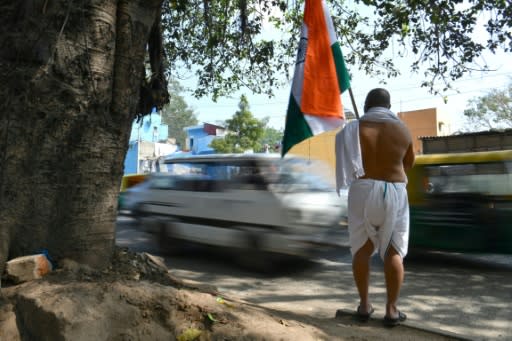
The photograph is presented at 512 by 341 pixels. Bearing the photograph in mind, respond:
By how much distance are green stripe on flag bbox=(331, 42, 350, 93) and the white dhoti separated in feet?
2.82

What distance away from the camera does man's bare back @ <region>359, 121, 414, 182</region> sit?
340cm

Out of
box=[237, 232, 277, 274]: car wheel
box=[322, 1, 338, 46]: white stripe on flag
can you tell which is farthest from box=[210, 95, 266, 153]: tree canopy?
box=[322, 1, 338, 46]: white stripe on flag

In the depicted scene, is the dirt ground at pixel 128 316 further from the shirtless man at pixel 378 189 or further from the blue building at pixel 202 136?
the blue building at pixel 202 136

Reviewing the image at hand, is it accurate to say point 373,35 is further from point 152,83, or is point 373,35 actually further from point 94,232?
point 94,232

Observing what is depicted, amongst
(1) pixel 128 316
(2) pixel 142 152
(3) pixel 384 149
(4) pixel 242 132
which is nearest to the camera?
(1) pixel 128 316

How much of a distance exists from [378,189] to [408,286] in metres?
2.91

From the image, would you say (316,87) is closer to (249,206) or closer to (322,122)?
(322,122)

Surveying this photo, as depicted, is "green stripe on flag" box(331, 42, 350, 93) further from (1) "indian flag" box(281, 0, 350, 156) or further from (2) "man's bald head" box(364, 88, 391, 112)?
(2) "man's bald head" box(364, 88, 391, 112)

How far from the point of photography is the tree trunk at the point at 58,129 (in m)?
3.26

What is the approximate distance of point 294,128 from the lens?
12.1ft

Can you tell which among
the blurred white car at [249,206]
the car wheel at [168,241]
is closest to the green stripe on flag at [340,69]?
the blurred white car at [249,206]

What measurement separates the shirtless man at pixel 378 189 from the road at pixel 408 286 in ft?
2.01

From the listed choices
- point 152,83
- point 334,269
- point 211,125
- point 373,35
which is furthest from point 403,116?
point 152,83

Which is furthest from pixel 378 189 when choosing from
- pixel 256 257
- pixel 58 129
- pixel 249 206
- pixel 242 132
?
pixel 242 132
